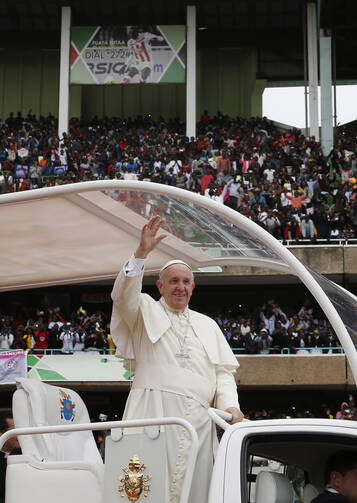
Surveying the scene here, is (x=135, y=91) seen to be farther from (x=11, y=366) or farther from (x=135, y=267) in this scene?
(x=135, y=267)

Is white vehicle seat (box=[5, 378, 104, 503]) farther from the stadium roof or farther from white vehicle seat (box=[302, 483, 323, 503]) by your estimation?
the stadium roof

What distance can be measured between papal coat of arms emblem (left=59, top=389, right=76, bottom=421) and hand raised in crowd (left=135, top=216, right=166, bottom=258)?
3.03 ft

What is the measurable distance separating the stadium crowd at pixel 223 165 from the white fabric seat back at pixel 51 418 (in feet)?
59.9

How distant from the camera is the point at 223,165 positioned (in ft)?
84.6

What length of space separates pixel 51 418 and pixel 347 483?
184 cm

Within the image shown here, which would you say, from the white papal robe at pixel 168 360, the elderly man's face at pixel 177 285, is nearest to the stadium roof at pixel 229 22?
the elderly man's face at pixel 177 285

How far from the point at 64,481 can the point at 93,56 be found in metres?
28.1

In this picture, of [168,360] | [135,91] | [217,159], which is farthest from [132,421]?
[135,91]

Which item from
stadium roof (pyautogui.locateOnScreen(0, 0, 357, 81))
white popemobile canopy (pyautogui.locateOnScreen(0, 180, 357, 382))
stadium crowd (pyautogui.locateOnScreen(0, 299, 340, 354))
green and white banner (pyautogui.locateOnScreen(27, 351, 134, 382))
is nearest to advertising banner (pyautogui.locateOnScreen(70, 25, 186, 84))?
stadium roof (pyautogui.locateOnScreen(0, 0, 357, 81))

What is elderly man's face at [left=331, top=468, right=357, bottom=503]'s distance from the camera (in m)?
3.46

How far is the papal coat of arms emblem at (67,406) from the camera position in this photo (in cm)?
483

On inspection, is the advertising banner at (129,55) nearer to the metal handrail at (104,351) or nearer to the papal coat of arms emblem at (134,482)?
the metal handrail at (104,351)

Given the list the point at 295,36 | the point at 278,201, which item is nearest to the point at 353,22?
the point at 295,36

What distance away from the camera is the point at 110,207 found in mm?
5195
